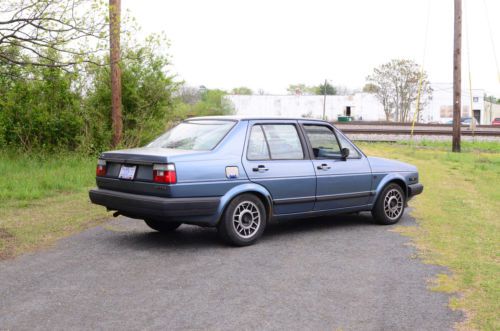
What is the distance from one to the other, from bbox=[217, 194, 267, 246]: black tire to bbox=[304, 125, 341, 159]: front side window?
132 cm

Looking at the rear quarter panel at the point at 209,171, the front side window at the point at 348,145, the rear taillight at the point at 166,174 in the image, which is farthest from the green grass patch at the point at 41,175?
the front side window at the point at 348,145

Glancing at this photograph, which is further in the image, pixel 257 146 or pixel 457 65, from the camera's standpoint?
pixel 457 65

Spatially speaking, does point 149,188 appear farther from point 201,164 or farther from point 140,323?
point 140,323

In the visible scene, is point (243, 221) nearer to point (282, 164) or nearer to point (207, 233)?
point (282, 164)

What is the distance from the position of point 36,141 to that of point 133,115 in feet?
9.65

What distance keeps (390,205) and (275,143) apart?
2319 millimetres

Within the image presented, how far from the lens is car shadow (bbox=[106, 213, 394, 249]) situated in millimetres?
7523

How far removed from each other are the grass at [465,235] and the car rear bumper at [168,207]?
2481 mm

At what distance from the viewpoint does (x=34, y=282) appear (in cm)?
571

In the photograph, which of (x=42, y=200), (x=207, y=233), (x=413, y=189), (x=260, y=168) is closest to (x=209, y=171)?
(x=260, y=168)

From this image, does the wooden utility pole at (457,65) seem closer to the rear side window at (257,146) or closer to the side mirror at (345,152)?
the side mirror at (345,152)

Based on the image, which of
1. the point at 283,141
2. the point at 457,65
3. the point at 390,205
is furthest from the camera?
the point at 457,65

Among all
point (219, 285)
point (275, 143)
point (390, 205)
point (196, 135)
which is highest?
point (196, 135)

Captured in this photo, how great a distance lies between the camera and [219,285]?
5684 millimetres
